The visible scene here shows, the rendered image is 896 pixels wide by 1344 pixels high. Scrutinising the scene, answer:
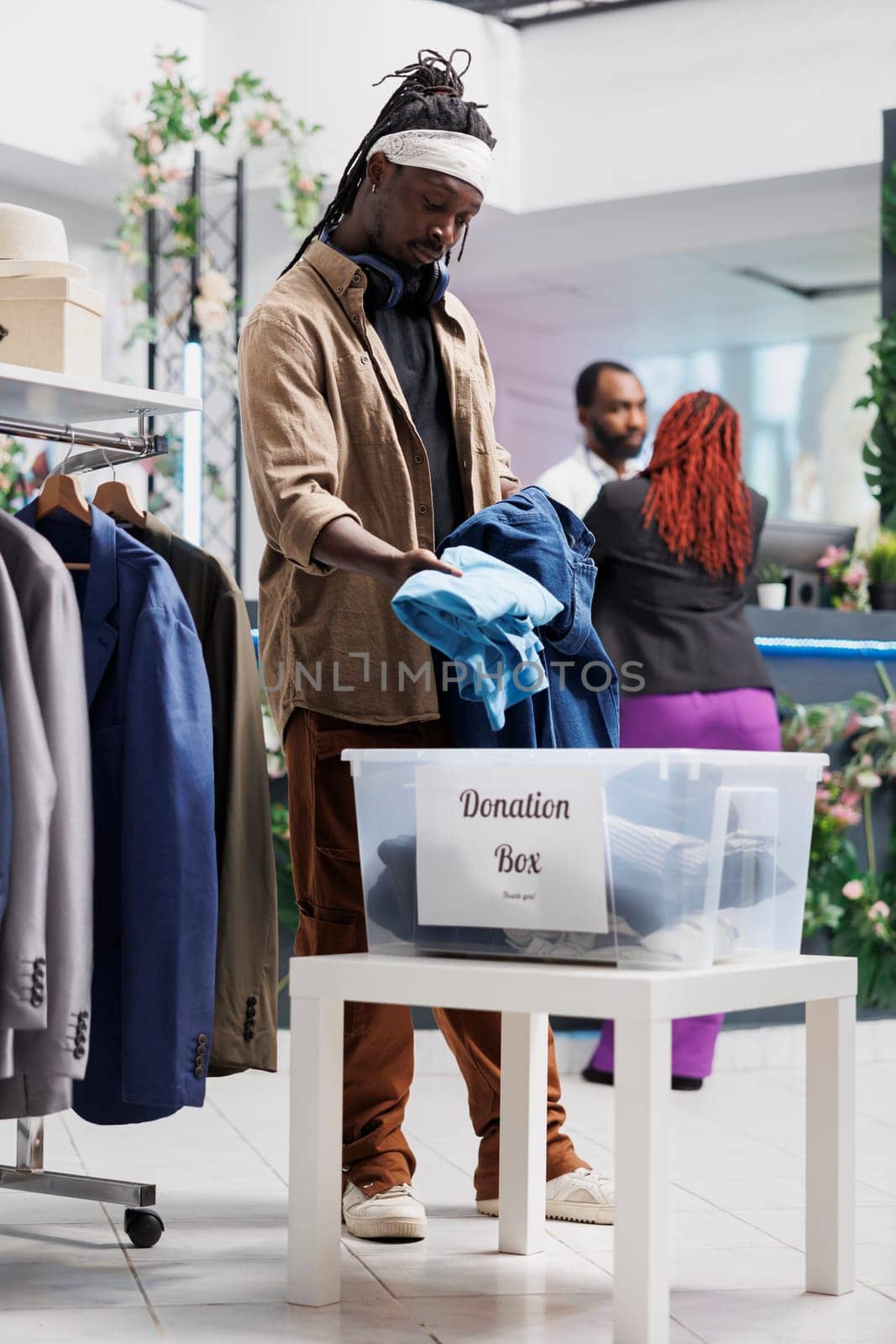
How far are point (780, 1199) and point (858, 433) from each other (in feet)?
21.2

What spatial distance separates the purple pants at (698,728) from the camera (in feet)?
13.0

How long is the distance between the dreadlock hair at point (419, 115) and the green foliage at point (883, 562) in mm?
2535

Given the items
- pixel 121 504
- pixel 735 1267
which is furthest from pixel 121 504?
pixel 735 1267

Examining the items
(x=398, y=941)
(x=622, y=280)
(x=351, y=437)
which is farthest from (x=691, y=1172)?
(x=622, y=280)

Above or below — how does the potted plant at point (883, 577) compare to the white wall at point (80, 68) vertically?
below

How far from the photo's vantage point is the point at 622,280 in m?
7.74

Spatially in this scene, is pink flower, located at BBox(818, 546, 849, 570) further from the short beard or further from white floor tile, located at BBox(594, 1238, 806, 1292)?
white floor tile, located at BBox(594, 1238, 806, 1292)

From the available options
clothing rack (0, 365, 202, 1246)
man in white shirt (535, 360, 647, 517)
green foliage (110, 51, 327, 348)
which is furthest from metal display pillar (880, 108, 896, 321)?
clothing rack (0, 365, 202, 1246)

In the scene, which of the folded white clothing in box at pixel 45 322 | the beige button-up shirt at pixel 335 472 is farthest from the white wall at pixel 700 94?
the folded white clothing in box at pixel 45 322

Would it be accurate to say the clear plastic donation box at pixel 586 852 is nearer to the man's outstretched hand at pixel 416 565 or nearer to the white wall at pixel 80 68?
the man's outstretched hand at pixel 416 565

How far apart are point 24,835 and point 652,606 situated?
2142mm

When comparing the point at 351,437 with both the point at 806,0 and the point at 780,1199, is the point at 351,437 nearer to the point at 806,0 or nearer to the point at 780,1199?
the point at 780,1199

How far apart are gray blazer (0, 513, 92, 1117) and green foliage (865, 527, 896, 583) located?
3.09 m

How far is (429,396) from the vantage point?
2.65m
